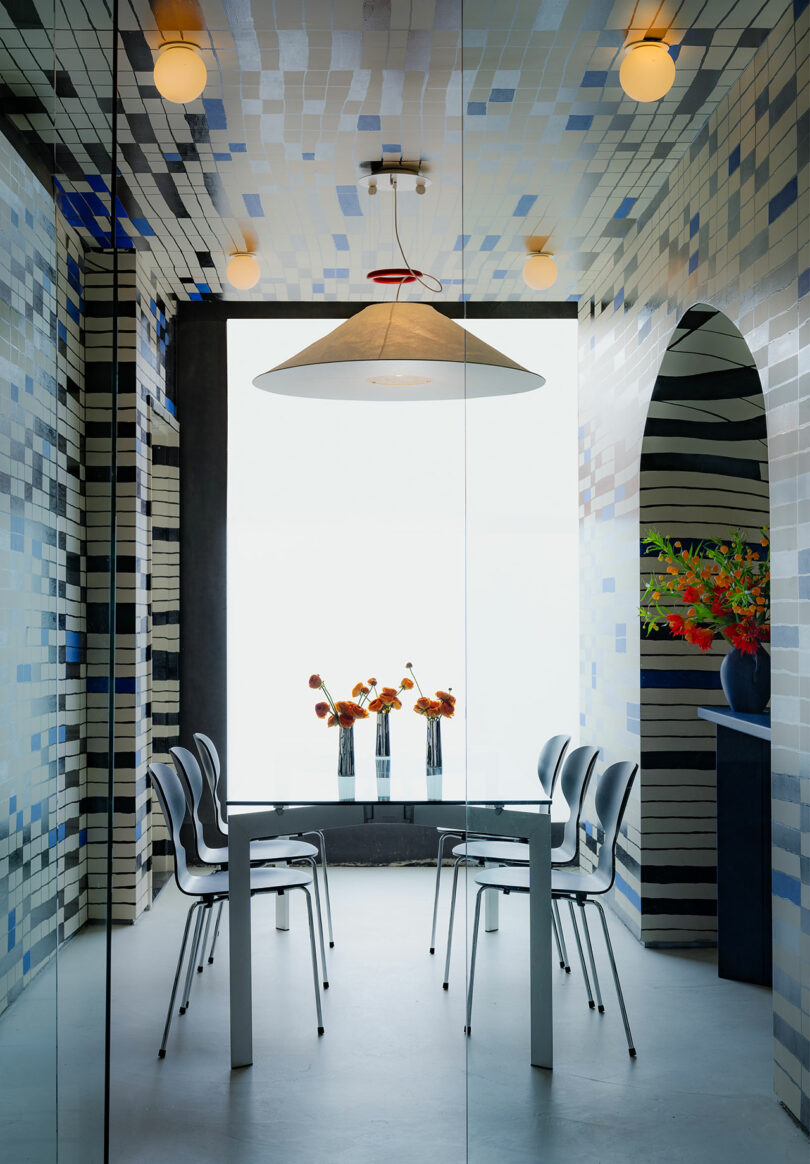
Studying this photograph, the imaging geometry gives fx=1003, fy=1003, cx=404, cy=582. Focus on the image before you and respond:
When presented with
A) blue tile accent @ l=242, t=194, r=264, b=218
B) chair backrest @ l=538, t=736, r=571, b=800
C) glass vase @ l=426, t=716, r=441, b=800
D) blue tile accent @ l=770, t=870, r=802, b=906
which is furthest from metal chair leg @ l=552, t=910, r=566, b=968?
blue tile accent @ l=242, t=194, r=264, b=218

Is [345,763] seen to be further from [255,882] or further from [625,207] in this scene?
[625,207]

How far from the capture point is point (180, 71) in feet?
9.32

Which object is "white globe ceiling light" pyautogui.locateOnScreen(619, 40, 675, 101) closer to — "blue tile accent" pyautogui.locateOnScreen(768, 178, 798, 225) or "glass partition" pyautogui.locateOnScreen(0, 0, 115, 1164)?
"blue tile accent" pyautogui.locateOnScreen(768, 178, 798, 225)

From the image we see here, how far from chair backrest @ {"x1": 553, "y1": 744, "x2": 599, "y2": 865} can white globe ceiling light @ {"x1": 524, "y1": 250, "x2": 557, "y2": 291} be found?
91 centimetres

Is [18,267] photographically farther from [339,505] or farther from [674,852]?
[339,505]

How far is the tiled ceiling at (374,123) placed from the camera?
187 cm

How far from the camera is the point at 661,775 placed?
2.18m

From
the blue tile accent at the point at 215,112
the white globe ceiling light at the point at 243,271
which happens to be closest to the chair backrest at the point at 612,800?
the blue tile accent at the point at 215,112

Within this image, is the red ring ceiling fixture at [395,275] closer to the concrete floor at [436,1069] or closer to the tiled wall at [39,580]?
the tiled wall at [39,580]

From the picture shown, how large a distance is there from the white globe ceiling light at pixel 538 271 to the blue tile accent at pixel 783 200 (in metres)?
0.49

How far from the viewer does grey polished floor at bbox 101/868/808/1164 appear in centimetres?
194

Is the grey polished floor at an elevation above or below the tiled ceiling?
below

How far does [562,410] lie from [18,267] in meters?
1.04

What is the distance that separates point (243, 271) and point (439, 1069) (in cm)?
338
